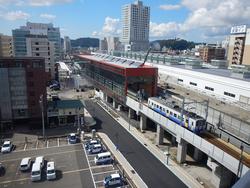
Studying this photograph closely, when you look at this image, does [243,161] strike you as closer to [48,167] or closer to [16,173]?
[48,167]

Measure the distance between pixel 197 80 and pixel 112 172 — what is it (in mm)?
41078

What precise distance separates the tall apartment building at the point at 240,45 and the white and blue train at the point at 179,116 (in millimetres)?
75028

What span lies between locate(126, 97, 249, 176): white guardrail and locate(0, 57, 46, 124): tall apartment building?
2081cm

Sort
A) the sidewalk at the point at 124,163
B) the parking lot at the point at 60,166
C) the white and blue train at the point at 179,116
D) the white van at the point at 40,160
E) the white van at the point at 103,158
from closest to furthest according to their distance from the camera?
1. the parking lot at the point at 60,166
2. the sidewalk at the point at 124,163
3. the white and blue train at the point at 179,116
4. the white van at the point at 40,160
5. the white van at the point at 103,158

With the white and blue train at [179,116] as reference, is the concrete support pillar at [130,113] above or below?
below

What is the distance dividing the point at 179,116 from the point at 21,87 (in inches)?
1188

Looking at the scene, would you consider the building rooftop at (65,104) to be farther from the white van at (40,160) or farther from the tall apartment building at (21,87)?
the white van at (40,160)

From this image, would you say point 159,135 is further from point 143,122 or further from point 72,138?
point 72,138

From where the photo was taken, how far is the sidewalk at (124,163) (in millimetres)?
27584

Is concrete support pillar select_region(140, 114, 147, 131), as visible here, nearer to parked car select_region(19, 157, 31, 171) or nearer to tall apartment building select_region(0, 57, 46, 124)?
tall apartment building select_region(0, 57, 46, 124)

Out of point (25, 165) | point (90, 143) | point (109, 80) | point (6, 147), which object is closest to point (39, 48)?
point (109, 80)

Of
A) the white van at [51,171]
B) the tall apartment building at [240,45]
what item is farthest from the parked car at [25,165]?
the tall apartment building at [240,45]

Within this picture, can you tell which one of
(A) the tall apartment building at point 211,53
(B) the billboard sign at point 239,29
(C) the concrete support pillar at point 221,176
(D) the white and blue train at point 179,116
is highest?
(B) the billboard sign at point 239,29

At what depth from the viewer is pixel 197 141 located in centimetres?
2869
